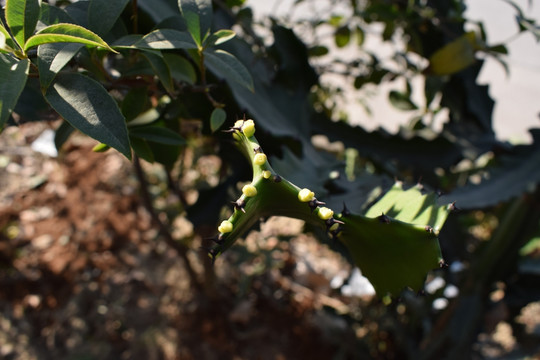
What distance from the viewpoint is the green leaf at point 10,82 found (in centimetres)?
36

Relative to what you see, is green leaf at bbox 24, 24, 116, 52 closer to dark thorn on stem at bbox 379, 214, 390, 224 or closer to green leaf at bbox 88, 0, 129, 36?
green leaf at bbox 88, 0, 129, 36

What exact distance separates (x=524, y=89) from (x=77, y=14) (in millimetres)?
3422

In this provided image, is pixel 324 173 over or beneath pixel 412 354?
over

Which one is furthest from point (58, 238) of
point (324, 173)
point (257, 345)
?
point (324, 173)

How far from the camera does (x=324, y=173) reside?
0.79 m

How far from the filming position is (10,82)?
377mm

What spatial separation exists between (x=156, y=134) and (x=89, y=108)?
174mm

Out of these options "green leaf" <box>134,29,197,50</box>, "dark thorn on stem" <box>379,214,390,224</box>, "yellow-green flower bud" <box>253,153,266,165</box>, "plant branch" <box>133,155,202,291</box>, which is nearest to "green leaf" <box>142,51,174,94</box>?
"green leaf" <box>134,29,197,50</box>

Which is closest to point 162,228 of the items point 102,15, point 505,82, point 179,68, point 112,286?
point 112,286

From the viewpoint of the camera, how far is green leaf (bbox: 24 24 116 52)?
0.38m

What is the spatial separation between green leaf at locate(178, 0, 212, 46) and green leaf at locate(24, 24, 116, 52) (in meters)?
0.13

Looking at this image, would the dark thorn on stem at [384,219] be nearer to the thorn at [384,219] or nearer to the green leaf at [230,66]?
the thorn at [384,219]

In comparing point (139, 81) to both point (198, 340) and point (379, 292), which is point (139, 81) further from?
point (198, 340)

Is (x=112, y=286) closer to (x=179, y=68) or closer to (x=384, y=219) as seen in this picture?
(x=179, y=68)
